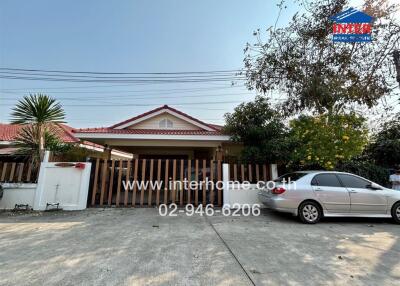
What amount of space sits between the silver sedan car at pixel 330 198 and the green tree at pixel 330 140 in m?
1.81

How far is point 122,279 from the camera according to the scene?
9.38 feet

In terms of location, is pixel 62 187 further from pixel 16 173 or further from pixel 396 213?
pixel 396 213

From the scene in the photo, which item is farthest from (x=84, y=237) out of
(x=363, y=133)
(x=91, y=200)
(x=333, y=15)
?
(x=333, y=15)

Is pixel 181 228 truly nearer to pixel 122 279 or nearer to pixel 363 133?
pixel 122 279

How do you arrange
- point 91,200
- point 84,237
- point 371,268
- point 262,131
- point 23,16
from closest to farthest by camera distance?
point 371,268
point 84,237
point 91,200
point 262,131
point 23,16

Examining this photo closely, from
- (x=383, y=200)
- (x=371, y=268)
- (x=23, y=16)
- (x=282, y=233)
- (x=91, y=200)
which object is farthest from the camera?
(x=23, y=16)

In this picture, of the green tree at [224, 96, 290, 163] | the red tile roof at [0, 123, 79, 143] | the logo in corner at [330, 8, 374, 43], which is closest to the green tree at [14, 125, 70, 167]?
the red tile roof at [0, 123, 79, 143]

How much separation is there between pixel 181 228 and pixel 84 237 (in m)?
2.07

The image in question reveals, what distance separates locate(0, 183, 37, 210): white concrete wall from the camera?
740 centimetres

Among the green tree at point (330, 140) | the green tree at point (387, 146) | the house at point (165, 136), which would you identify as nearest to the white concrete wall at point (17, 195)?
the house at point (165, 136)

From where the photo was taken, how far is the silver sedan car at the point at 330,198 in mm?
6152

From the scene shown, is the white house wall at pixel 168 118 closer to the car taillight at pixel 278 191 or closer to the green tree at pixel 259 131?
the green tree at pixel 259 131

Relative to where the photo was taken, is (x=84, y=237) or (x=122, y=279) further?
(x=84, y=237)

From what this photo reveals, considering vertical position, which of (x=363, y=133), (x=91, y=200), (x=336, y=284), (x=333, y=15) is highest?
(x=333, y=15)
